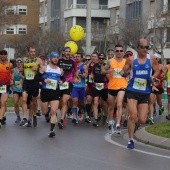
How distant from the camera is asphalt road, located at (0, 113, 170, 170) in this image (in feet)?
33.6

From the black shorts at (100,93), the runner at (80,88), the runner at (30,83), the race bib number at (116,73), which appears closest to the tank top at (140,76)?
the race bib number at (116,73)

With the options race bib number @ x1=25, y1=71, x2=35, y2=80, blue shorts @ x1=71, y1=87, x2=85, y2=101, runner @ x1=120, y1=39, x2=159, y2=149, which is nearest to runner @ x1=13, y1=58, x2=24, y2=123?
race bib number @ x1=25, y1=71, x2=35, y2=80

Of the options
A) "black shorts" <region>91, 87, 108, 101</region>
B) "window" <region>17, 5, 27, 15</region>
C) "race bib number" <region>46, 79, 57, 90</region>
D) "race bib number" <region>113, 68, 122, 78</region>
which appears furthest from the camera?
"window" <region>17, 5, 27, 15</region>

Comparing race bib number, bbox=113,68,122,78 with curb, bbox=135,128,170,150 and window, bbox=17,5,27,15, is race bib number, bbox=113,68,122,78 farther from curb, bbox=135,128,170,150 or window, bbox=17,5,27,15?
window, bbox=17,5,27,15

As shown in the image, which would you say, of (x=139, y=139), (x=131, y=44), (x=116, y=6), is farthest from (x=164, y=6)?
(x=139, y=139)

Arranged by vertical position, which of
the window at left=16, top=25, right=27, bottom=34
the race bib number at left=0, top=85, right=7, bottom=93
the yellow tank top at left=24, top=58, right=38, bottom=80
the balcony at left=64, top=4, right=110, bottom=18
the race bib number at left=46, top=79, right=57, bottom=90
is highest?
the balcony at left=64, top=4, right=110, bottom=18

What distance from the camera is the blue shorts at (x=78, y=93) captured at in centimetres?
1858

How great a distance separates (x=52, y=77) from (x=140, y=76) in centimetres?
314

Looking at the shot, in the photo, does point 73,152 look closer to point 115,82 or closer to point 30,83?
point 115,82

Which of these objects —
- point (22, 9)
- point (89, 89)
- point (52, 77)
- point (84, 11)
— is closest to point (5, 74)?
point (52, 77)

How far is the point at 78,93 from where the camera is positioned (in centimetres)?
1873

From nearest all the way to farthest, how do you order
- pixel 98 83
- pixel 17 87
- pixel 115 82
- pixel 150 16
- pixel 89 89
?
pixel 115 82 → pixel 98 83 → pixel 17 87 → pixel 89 89 → pixel 150 16

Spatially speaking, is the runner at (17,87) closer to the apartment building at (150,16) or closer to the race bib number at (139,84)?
the race bib number at (139,84)

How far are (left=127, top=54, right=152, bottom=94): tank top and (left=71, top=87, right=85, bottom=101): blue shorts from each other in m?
5.98
